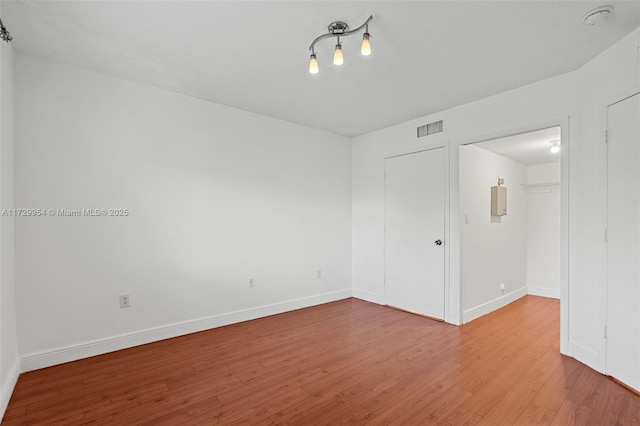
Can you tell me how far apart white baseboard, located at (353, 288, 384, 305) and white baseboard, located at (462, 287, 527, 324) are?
46.6 inches

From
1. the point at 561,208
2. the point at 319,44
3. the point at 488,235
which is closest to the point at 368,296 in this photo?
the point at 488,235

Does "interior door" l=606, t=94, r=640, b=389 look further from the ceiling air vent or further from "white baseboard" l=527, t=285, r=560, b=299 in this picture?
"white baseboard" l=527, t=285, r=560, b=299

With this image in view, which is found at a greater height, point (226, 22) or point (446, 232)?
point (226, 22)

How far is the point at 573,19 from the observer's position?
202 centimetres

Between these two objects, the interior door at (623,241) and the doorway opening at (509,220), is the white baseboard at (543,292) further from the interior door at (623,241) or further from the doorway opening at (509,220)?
the interior door at (623,241)

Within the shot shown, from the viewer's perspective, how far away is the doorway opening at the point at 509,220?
379cm

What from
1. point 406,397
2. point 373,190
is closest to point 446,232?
point 373,190

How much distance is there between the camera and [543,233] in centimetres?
514

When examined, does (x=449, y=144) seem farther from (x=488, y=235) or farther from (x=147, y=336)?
(x=147, y=336)

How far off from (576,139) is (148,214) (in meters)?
4.18

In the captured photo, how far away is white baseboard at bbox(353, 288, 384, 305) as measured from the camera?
4.54 m

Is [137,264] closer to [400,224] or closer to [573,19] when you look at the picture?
[400,224]

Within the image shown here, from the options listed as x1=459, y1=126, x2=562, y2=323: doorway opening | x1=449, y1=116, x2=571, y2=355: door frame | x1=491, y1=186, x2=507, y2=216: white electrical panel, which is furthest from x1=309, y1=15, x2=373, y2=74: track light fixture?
x1=491, y1=186, x2=507, y2=216: white electrical panel

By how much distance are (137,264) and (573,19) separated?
412cm
